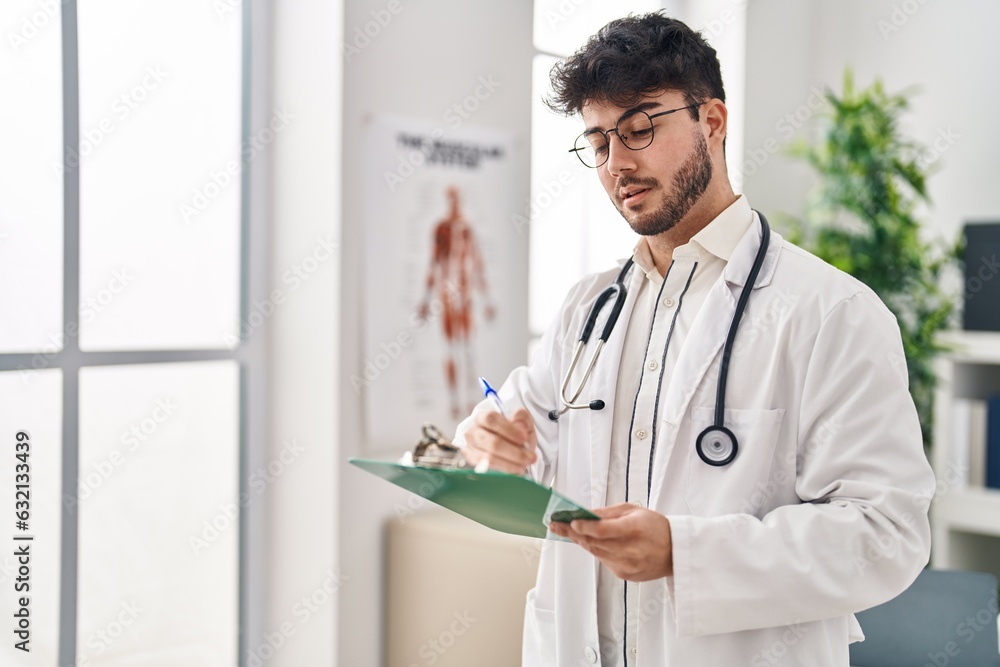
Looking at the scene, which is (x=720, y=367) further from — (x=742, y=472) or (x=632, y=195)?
(x=632, y=195)

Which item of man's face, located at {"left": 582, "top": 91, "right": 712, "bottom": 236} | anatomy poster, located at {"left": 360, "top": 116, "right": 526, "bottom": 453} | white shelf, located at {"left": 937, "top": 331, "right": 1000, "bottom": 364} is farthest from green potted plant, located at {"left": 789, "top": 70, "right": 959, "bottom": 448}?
man's face, located at {"left": 582, "top": 91, "right": 712, "bottom": 236}

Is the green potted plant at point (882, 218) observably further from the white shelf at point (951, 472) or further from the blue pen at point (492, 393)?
the blue pen at point (492, 393)

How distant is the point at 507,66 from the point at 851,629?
1.85m

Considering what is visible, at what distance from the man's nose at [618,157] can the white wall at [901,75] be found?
2.28 m

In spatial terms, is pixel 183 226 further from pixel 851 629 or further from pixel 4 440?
pixel 851 629

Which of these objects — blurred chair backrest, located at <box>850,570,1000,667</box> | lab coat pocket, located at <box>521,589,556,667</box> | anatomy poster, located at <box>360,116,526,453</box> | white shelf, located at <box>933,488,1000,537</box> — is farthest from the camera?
white shelf, located at <box>933,488,1000,537</box>

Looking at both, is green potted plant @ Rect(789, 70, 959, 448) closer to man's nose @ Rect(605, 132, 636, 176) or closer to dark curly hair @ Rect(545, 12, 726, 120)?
dark curly hair @ Rect(545, 12, 726, 120)

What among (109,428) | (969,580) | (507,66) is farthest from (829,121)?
(109,428)

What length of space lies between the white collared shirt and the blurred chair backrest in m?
0.76

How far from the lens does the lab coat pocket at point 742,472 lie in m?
1.28

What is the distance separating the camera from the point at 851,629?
1380 mm

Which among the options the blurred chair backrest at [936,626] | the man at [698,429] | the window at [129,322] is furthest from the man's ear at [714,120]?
the window at [129,322]

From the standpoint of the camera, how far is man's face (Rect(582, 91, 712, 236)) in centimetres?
143

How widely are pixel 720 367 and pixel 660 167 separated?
0.33 m
